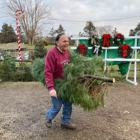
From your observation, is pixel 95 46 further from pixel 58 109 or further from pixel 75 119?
pixel 58 109

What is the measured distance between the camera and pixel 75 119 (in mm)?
3297

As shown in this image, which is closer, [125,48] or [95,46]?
[125,48]

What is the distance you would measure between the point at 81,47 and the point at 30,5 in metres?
30.7

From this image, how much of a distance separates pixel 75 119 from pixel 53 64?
3.96ft

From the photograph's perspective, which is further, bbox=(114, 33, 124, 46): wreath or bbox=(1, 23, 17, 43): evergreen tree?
bbox=(1, 23, 17, 43): evergreen tree

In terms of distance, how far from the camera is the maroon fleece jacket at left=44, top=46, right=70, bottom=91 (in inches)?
97.9

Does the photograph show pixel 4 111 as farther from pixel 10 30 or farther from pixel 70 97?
pixel 10 30

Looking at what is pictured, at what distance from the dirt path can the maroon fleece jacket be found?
81 cm

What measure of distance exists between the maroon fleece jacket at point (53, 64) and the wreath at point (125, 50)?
3.21 m

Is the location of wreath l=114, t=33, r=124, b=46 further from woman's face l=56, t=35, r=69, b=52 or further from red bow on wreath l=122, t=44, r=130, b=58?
woman's face l=56, t=35, r=69, b=52

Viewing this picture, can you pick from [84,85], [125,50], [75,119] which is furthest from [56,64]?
[125,50]

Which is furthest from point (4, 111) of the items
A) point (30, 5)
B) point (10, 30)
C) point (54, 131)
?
point (10, 30)

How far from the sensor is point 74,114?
3.50m

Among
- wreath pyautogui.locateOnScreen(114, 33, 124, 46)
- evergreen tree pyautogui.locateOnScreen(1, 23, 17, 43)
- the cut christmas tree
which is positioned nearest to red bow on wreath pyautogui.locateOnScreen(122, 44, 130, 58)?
wreath pyautogui.locateOnScreen(114, 33, 124, 46)
